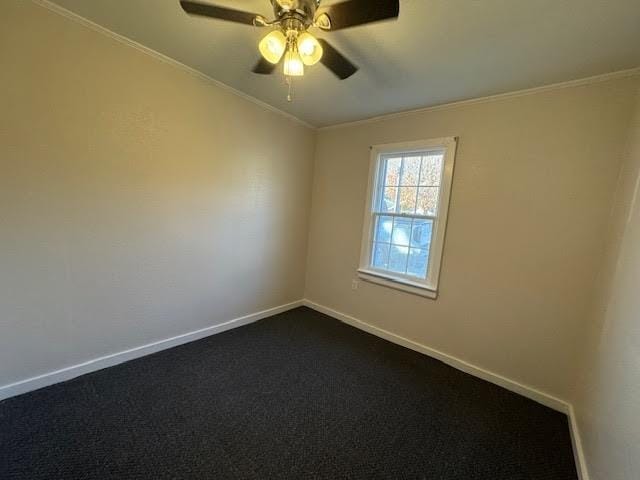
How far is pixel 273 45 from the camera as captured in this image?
1.39 m

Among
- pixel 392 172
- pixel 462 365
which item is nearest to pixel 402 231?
pixel 392 172

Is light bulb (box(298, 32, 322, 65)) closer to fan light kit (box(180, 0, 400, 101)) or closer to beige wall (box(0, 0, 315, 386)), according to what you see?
fan light kit (box(180, 0, 400, 101))

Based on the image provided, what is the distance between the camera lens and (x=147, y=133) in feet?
6.89

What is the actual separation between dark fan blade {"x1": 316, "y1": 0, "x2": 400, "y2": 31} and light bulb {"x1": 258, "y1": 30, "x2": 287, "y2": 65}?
0.86ft

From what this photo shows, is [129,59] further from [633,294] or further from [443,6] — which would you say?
[633,294]

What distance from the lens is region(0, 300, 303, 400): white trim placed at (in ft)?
5.73

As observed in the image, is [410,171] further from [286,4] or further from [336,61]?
[286,4]

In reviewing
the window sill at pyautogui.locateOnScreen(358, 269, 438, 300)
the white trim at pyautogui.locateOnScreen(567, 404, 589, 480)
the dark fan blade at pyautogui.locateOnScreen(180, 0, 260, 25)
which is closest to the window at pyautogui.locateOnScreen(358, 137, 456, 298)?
the window sill at pyautogui.locateOnScreen(358, 269, 438, 300)

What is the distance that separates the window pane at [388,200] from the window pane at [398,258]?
0.43m

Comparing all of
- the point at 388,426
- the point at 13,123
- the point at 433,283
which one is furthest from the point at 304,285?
the point at 13,123

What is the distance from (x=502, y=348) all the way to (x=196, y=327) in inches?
109

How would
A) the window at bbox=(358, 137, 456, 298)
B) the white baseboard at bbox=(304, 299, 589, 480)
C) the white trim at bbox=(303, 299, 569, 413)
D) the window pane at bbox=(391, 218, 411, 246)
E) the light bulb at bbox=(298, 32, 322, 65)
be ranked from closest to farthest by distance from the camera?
the light bulb at bbox=(298, 32, 322, 65), the white baseboard at bbox=(304, 299, 589, 480), the white trim at bbox=(303, 299, 569, 413), the window at bbox=(358, 137, 456, 298), the window pane at bbox=(391, 218, 411, 246)

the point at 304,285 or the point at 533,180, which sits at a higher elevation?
the point at 533,180

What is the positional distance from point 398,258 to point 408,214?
49cm
